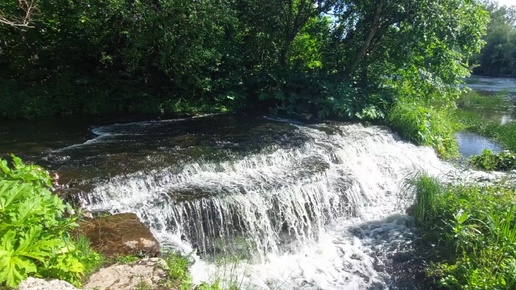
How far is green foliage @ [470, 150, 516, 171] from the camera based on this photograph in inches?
336

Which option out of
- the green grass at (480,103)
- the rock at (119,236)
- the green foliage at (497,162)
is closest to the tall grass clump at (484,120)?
the green grass at (480,103)

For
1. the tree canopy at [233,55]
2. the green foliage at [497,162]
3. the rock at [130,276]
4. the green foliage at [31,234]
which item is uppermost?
the tree canopy at [233,55]

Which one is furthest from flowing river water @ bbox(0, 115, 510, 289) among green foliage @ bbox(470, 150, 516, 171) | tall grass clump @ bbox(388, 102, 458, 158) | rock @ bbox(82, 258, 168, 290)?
tall grass clump @ bbox(388, 102, 458, 158)

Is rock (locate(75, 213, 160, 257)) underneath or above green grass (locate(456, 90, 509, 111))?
above

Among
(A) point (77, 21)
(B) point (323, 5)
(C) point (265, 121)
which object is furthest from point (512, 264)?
(A) point (77, 21)

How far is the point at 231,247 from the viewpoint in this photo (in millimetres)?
5355

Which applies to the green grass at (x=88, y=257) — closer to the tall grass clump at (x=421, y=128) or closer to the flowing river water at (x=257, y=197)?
the flowing river water at (x=257, y=197)

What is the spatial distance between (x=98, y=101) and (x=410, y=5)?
927 cm

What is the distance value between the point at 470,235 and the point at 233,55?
385 inches

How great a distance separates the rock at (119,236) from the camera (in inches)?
159

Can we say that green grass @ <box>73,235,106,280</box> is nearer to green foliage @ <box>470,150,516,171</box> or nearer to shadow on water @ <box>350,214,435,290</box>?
shadow on water @ <box>350,214,435,290</box>

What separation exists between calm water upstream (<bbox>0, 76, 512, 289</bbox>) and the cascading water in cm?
2

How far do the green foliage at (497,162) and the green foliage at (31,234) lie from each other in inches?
347

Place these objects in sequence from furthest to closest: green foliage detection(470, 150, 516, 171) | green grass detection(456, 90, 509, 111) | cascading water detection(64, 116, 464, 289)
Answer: green grass detection(456, 90, 509, 111) → green foliage detection(470, 150, 516, 171) → cascading water detection(64, 116, 464, 289)
